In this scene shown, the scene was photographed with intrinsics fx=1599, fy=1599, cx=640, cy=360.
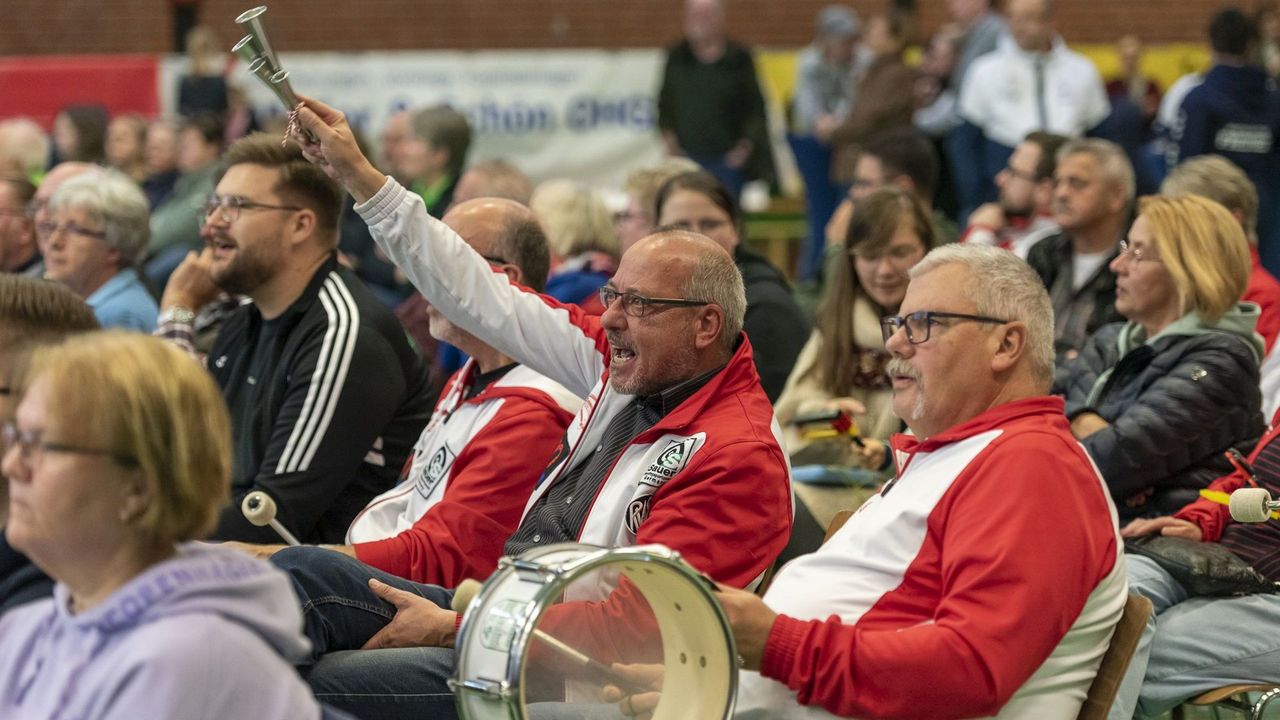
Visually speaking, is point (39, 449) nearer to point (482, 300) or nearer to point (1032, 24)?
point (482, 300)

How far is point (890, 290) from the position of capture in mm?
5137

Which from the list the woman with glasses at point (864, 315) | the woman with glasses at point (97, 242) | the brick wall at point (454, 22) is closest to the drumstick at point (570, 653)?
the woman with glasses at point (864, 315)

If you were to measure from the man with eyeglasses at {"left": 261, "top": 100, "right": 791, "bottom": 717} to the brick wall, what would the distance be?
1049 cm

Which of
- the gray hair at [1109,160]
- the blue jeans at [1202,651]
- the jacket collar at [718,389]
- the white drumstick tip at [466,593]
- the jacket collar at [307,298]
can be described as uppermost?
the white drumstick tip at [466,593]

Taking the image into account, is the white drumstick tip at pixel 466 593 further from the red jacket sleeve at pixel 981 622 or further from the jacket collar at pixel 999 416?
the jacket collar at pixel 999 416

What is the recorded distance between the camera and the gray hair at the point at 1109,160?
18.9ft

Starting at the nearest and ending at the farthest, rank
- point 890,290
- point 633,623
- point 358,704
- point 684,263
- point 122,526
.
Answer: point 122,526
point 633,623
point 358,704
point 684,263
point 890,290

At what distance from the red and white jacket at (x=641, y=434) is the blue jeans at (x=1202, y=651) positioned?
3.33 feet

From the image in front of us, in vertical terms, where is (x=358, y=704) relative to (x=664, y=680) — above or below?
below

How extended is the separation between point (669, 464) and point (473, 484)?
27.8 inches

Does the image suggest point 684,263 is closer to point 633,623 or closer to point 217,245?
point 633,623

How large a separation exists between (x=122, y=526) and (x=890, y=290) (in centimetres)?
346

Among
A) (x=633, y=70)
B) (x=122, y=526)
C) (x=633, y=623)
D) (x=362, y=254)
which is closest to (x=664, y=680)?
(x=633, y=623)

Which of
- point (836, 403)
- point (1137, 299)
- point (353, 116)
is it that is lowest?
point (353, 116)
